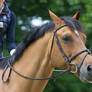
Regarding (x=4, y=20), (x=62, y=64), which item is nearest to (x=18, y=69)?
(x=62, y=64)

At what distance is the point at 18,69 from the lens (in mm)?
3807

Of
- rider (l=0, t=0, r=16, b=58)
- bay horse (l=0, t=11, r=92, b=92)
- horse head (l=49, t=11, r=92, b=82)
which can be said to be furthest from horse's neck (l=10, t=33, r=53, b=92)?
rider (l=0, t=0, r=16, b=58)

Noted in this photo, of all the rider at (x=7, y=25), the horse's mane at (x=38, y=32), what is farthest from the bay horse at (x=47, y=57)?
the rider at (x=7, y=25)

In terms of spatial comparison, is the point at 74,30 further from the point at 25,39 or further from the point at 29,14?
the point at 29,14

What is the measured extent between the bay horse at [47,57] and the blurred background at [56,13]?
6.55m

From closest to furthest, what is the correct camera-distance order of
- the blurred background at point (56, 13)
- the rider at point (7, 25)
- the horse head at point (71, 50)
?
the horse head at point (71, 50) < the rider at point (7, 25) < the blurred background at point (56, 13)

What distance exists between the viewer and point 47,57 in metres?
3.61

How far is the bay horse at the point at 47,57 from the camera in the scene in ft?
11.2

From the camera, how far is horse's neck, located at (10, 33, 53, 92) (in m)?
3.64

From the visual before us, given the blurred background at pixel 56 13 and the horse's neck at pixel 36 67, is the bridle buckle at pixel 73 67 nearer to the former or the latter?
the horse's neck at pixel 36 67

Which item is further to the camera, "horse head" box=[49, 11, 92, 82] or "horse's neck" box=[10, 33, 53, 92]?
"horse's neck" box=[10, 33, 53, 92]

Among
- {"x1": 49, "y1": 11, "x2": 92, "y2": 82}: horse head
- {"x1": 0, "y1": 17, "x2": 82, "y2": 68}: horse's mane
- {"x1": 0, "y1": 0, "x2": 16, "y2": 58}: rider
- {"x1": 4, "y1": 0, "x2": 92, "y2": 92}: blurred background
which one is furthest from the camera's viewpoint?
{"x1": 4, "y1": 0, "x2": 92, "y2": 92}: blurred background

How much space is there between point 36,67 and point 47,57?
22 cm

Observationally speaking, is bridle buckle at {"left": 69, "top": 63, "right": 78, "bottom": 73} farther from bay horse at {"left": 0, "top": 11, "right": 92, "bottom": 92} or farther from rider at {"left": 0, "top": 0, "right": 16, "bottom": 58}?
rider at {"left": 0, "top": 0, "right": 16, "bottom": 58}
